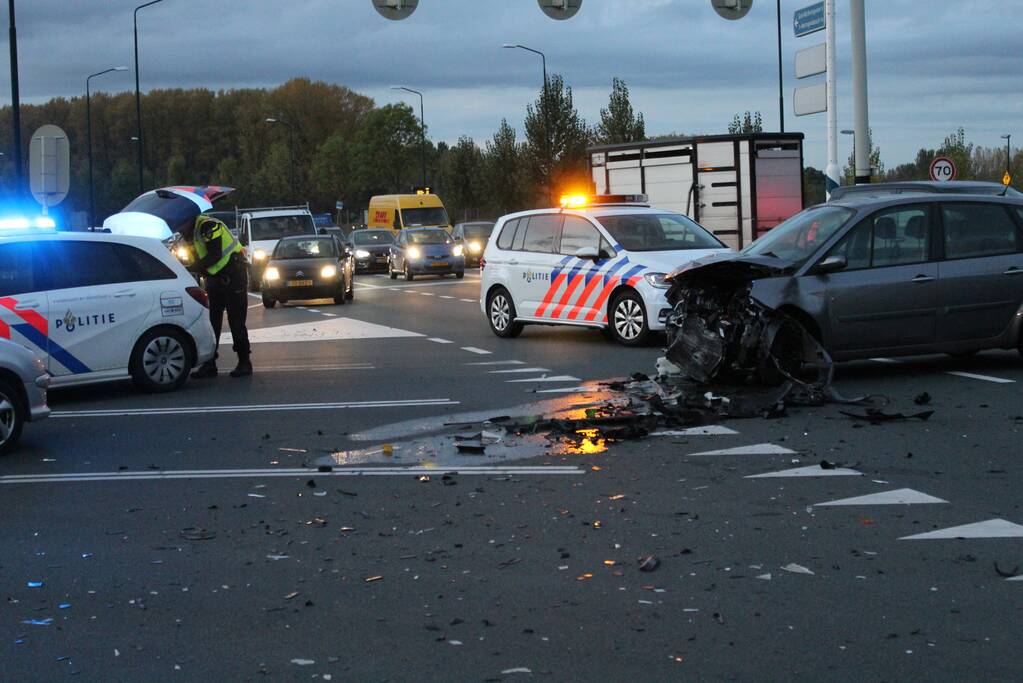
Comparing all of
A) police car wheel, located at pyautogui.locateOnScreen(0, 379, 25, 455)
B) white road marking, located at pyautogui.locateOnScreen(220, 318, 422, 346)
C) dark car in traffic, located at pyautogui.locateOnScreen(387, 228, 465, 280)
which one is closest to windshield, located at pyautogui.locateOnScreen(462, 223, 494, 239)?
dark car in traffic, located at pyautogui.locateOnScreen(387, 228, 465, 280)

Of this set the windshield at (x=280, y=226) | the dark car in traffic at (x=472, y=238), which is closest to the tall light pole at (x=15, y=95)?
the windshield at (x=280, y=226)

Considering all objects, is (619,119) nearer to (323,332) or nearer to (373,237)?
(373,237)

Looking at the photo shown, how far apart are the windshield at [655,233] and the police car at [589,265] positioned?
0.5 inches

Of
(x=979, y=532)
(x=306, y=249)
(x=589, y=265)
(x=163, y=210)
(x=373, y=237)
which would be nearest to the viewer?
(x=979, y=532)

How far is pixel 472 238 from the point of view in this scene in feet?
164

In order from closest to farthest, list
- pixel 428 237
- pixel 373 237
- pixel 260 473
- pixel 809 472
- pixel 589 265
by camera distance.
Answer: pixel 809 472 < pixel 260 473 < pixel 589 265 < pixel 428 237 < pixel 373 237

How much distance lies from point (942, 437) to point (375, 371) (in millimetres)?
7026

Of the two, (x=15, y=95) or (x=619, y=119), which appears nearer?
(x=15, y=95)

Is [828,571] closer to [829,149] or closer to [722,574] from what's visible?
[722,574]

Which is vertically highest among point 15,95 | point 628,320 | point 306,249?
point 15,95

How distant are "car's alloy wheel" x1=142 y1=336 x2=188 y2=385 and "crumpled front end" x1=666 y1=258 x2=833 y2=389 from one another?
4903 mm

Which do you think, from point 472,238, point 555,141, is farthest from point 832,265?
point 555,141

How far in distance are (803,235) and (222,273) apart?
6.24m

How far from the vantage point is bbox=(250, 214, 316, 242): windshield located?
36.2 m
